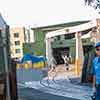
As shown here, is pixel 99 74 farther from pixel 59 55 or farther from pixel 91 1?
pixel 59 55

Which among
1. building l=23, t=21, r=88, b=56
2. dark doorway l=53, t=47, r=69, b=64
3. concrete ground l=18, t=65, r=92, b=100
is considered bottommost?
concrete ground l=18, t=65, r=92, b=100

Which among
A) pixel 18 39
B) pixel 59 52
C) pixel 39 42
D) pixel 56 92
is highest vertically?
pixel 18 39

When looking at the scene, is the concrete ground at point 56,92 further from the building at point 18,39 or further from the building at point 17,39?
the building at point 17,39

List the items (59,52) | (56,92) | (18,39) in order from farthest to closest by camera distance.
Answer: (18,39) < (59,52) < (56,92)

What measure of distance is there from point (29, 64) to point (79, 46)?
9417mm

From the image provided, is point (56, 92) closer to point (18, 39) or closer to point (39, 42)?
point (39, 42)

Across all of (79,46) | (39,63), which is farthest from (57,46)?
(79,46)

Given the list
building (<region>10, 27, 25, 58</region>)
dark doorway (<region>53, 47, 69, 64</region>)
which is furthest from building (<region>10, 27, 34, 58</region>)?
dark doorway (<region>53, 47, 69, 64</region>)

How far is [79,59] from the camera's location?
A: 1362 inches

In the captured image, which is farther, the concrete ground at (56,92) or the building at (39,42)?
the building at (39,42)

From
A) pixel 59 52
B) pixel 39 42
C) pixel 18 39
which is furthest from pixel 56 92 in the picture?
pixel 18 39

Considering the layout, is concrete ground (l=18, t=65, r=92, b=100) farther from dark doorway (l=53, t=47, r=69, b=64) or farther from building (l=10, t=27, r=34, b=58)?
building (l=10, t=27, r=34, b=58)

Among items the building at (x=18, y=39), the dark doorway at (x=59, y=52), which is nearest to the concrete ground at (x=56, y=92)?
the dark doorway at (x=59, y=52)

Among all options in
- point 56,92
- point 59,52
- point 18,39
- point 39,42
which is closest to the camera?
point 56,92
